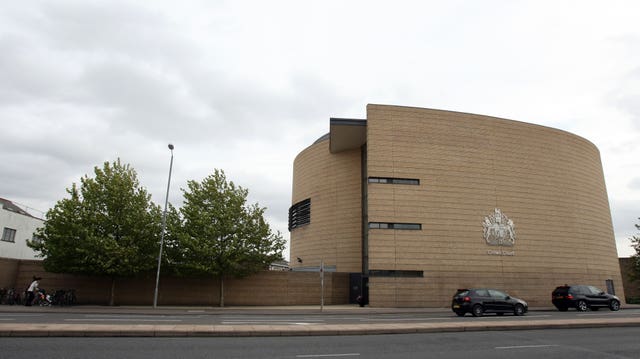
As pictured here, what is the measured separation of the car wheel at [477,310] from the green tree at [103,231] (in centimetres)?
2027

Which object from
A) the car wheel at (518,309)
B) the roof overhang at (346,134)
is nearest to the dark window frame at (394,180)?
the roof overhang at (346,134)

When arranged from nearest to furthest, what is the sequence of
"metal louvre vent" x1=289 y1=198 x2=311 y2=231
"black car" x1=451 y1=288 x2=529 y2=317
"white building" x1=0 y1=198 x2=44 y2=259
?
"black car" x1=451 y1=288 x2=529 y2=317 < "white building" x1=0 y1=198 x2=44 y2=259 < "metal louvre vent" x1=289 y1=198 x2=311 y2=231

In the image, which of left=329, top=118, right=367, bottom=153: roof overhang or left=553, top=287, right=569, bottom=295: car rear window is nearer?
left=553, top=287, right=569, bottom=295: car rear window

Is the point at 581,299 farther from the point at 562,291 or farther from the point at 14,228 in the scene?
the point at 14,228

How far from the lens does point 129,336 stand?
11.4 m

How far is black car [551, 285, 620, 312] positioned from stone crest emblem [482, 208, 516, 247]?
23.3 ft

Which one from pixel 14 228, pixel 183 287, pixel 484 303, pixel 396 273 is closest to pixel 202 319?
pixel 183 287

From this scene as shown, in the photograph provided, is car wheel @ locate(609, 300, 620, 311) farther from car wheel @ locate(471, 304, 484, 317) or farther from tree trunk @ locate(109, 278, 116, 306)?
tree trunk @ locate(109, 278, 116, 306)

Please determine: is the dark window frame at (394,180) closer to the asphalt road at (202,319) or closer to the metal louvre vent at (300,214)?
the metal louvre vent at (300,214)

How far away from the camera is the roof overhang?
1346 inches

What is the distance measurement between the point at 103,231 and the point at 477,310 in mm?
23635

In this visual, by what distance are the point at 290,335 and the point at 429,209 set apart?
21508 millimetres

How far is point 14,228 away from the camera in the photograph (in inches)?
1601

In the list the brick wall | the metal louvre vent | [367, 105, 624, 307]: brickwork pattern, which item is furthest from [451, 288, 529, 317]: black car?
the metal louvre vent
